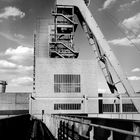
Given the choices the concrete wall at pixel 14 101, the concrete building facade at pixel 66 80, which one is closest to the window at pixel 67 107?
the concrete building facade at pixel 66 80

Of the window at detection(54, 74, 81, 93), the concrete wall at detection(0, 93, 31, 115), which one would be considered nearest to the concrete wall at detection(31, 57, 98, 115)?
the window at detection(54, 74, 81, 93)

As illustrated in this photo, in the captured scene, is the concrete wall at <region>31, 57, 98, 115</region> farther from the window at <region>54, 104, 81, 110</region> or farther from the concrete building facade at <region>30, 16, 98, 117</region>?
the window at <region>54, 104, 81, 110</region>

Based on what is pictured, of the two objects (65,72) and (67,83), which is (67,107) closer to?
(67,83)

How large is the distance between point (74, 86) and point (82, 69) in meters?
2.84

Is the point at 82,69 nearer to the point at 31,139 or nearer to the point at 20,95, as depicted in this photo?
the point at 20,95

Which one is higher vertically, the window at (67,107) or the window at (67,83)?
the window at (67,83)

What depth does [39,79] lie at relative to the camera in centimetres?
3806

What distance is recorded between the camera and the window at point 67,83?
3856cm

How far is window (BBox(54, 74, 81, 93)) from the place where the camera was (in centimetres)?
3856

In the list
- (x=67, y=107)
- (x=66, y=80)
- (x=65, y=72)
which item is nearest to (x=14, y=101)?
(x=66, y=80)

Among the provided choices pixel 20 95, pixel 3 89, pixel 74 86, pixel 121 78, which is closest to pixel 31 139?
pixel 121 78

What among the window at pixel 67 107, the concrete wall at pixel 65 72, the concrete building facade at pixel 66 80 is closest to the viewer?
the window at pixel 67 107

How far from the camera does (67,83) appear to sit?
39.0 m

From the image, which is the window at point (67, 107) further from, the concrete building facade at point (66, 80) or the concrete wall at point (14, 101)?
the concrete wall at point (14, 101)
